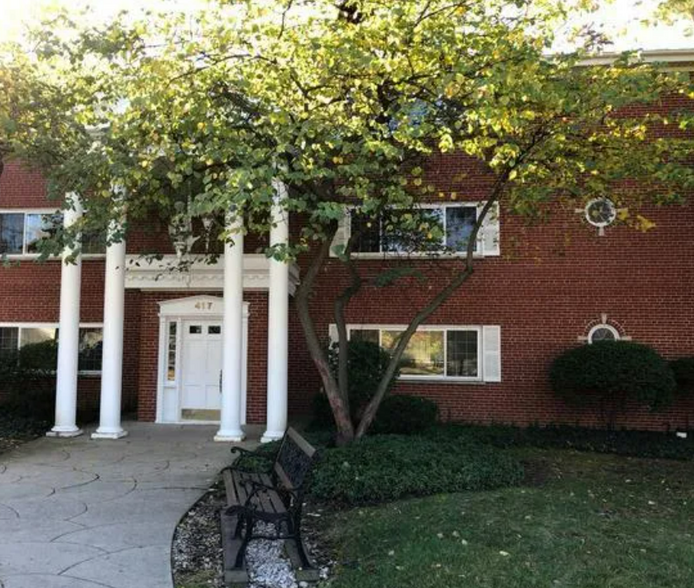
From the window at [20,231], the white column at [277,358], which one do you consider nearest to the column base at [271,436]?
the white column at [277,358]

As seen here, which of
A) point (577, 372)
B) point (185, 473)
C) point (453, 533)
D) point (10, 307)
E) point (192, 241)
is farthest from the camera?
point (10, 307)

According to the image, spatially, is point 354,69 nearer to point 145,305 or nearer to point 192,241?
point 192,241

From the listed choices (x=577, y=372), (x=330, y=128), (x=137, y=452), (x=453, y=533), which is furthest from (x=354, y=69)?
(x=577, y=372)

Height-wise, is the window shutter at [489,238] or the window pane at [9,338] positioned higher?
the window shutter at [489,238]

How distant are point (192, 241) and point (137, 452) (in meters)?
4.76

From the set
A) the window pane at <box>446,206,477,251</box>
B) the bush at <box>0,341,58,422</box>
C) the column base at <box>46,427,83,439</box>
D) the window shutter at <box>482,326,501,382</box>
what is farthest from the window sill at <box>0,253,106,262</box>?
the window shutter at <box>482,326,501,382</box>

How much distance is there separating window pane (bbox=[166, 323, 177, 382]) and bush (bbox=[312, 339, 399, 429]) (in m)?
3.30

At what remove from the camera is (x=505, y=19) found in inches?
316

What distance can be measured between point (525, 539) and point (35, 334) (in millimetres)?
13490

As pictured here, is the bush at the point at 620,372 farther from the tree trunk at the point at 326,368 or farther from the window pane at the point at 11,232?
the window pane at the point at 11,232

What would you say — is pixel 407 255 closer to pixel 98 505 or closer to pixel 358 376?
pixel 358 376

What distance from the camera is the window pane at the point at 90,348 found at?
15.6m

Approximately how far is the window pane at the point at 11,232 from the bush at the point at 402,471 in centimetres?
1098

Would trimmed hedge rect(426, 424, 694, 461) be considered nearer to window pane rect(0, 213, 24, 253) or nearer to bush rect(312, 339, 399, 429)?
bush rect(312, 339, 399, 429)
